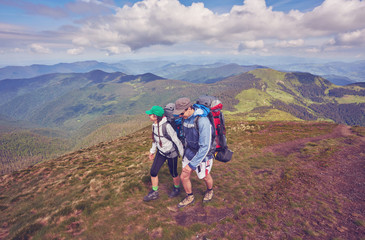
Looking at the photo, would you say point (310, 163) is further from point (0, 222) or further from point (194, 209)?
point (0, 222)

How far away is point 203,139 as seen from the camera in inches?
292

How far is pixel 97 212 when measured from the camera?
364 inches

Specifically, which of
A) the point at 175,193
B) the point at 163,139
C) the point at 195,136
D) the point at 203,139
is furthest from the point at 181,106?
the point at 175,193

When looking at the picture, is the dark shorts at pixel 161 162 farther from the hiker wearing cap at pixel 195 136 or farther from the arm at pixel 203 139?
the arm at pixel 203 139

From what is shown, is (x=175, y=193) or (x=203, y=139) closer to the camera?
(x=203, y=139)

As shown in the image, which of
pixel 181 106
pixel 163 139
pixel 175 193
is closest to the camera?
pixel 181 106

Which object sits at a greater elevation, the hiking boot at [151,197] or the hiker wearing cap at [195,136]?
the hiker wearing cap at [195,136]

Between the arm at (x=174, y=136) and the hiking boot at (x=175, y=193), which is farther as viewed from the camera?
the hiking boot at (x=175, y=193)

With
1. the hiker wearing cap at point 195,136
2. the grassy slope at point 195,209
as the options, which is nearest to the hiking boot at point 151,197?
the grassy slope at point 195,209

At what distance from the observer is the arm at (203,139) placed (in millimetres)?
7340

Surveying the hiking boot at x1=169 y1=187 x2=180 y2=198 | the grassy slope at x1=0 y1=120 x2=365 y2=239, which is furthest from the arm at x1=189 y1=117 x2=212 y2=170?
the hiking boot at x1=169 y1=187 x2=180 y2=198

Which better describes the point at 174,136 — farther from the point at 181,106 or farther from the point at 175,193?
the point at 175,193

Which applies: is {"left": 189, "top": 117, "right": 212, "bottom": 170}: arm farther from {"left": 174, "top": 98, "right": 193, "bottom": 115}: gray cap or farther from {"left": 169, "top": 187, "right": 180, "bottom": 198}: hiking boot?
{"left": 169, "top": 187, "right": 180, "bottom": 198}: hiking boot

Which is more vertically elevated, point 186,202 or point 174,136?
point 174,136
